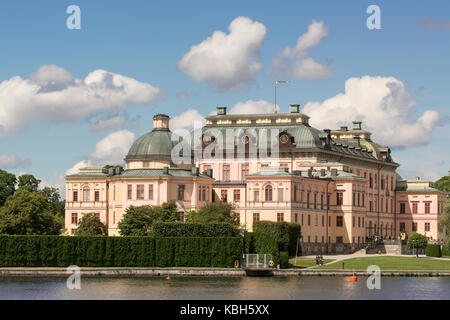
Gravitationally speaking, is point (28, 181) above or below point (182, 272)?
above

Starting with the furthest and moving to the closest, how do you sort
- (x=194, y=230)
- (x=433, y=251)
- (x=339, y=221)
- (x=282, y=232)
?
(x=339, y=221), (x=433, y=251), (x=282, y=232), (x=194, y=230)

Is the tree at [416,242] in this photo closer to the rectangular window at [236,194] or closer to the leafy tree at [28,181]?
the rectangular window at [236,194]

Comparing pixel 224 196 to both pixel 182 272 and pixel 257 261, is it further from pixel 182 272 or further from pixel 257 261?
pixel 182 272

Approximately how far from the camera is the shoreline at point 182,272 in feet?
310

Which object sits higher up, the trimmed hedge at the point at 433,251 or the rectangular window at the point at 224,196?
the rectangular window at the point at 224,196

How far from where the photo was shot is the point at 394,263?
346 feet

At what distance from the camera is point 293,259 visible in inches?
4267

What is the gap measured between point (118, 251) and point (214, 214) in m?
16.6

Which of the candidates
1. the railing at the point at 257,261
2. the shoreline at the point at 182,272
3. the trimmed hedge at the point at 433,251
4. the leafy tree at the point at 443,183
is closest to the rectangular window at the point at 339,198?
the trimmed hedge at the point at 433,251

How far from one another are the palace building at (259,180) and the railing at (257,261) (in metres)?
17.1

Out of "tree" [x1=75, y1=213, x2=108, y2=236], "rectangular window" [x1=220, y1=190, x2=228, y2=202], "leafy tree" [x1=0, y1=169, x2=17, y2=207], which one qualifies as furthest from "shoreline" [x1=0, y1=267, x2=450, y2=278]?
"leafy tree" [x1=0, y1=169, x2=17, y2=207]

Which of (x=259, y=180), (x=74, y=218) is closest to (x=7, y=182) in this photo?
(x=74, y=218)

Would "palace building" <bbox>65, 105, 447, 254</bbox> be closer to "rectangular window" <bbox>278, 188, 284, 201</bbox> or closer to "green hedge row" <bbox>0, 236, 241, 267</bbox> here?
"rectangular window" <bbox>278, 188, 284, 201</bbox>
